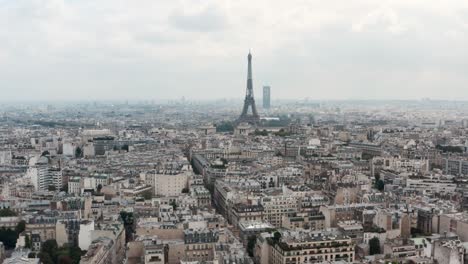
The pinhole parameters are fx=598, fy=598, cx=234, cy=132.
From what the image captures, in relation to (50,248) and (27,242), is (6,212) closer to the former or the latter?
(27,242)

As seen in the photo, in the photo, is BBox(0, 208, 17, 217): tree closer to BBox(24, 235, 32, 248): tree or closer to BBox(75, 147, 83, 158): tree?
BBox(24, 235, 32, 248): tree

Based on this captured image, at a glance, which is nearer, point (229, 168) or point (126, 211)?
point (126, 211)

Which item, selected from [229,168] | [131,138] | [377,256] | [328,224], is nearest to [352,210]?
[328,224]

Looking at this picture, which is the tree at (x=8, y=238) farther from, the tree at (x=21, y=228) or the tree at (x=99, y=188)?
the tree at (x=99, y=188)

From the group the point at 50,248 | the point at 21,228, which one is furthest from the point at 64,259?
the point at 21,228

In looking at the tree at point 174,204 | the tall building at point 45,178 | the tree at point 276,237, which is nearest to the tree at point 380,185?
the tree at point 174,204

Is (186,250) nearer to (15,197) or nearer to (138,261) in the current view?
(138,261)

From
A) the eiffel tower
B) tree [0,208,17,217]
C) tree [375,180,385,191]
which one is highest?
the eiffel tower

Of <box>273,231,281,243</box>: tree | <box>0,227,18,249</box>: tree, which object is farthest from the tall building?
<box>273,231,281,243</box>: tree

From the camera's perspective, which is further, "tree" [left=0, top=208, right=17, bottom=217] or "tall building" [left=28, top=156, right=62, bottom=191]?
"tall building" [left=28, top=156, right=62, bottom=191]

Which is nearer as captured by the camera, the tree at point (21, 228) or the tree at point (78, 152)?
the tree at point (21, 228)

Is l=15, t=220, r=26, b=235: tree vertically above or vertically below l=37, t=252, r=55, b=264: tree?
above
